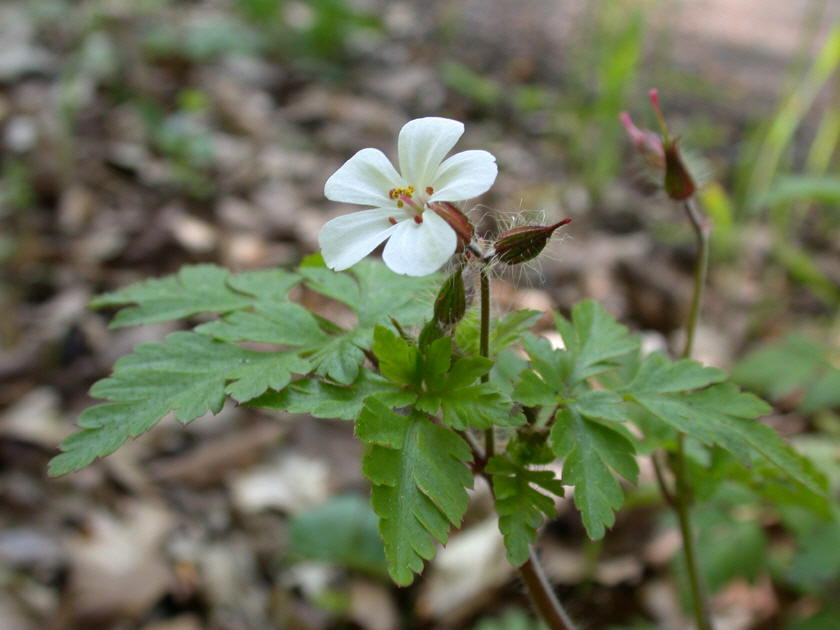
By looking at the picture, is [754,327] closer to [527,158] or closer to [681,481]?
[527,158]

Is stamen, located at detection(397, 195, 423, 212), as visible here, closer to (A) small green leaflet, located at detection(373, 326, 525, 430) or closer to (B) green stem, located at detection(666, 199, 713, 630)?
(A) small green leaflet, located at detection(373, 326, 525, 430)

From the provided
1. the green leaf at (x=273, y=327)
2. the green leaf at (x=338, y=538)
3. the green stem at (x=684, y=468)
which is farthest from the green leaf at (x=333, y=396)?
the green leaf at (x=338, y=538)

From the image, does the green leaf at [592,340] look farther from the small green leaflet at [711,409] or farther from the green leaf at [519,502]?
the green leaf at [519,502]

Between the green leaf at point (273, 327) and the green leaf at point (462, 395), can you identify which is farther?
the green leaf at point (273, 327)

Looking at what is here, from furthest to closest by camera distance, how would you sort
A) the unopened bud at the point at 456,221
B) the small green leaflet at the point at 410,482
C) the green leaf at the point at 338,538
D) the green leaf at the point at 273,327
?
1. the green leaf at the point at 338,538
2. the green leaf at the point at 273,327
3. the unopened bud at the point at 456,221
4. the small green leaflet at the point at 410,482

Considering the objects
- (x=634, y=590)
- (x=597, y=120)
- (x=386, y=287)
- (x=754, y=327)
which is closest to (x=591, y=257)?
(x=754, y=327)

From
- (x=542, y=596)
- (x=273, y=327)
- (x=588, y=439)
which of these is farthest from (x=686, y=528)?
(x=273, y=327)

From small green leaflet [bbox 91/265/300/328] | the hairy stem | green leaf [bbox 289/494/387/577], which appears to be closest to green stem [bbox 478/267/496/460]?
the hairy stem
